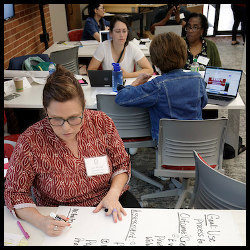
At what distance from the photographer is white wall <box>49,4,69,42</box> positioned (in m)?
5.34

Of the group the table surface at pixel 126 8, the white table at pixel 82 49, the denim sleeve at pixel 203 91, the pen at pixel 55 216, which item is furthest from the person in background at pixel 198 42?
the table surface at pixel 126 8

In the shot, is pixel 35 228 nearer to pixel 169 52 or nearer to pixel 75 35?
pixel 169 52

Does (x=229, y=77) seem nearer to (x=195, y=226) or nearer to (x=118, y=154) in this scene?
(x=118, y=154)

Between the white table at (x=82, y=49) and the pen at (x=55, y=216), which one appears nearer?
the pen at (x=55, y=216)

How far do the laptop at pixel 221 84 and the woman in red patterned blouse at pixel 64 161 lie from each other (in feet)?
4.35

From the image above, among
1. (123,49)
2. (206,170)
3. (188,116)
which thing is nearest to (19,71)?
(123,49)

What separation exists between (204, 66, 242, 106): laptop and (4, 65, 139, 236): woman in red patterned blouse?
1.33 m

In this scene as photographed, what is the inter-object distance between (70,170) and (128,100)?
0.89 m

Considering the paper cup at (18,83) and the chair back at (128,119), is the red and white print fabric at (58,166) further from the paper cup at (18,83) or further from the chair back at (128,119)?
the paper cup at (18,83)

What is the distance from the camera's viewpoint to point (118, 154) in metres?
1.58

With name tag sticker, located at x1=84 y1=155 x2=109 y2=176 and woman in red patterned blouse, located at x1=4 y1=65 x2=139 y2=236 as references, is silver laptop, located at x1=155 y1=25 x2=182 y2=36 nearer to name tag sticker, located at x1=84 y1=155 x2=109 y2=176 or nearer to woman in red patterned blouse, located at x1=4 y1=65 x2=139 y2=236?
woman in red patterned blouse, located at x1=4 y1=65 x2=139 y2=236

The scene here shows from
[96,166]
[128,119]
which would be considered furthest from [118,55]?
[96,166]

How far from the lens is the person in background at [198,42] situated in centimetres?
318

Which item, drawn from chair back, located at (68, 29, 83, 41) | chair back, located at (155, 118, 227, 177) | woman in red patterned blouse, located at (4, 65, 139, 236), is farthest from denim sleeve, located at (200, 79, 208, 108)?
chair back, located at (68, 29, 83, 41)
